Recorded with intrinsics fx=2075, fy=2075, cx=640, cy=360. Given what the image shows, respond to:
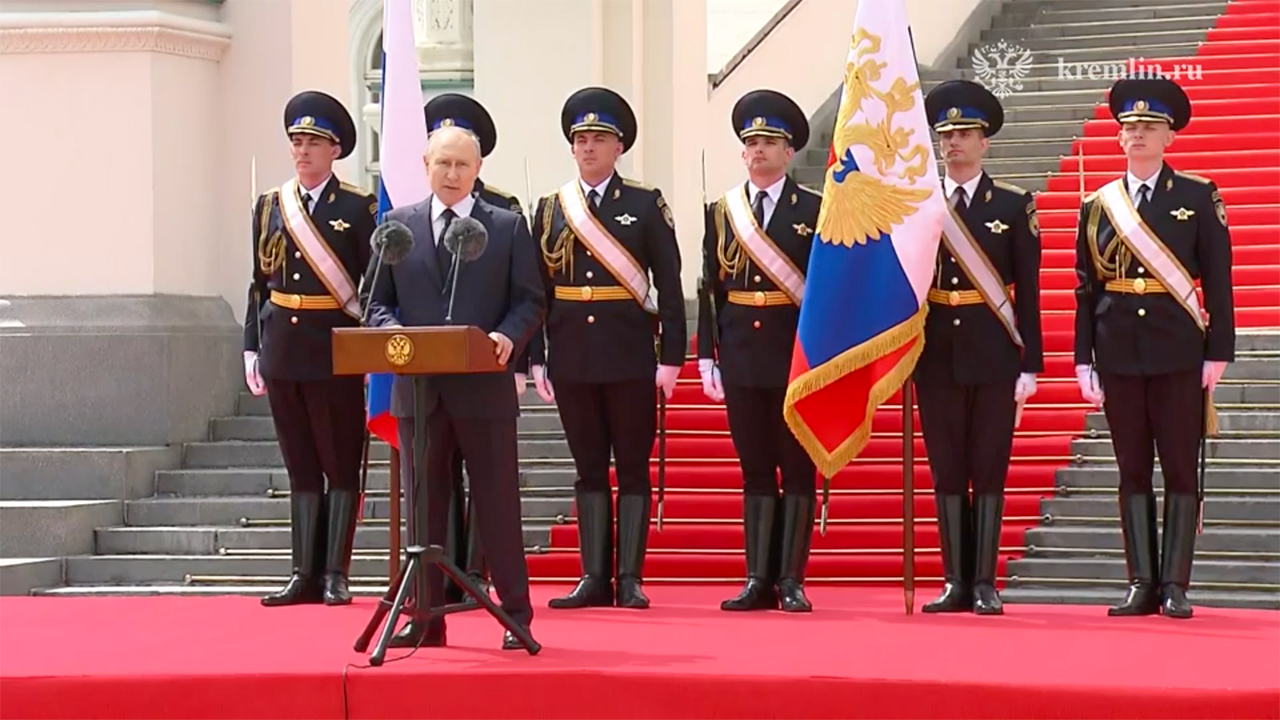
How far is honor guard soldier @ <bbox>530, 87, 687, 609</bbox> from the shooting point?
23.9ft

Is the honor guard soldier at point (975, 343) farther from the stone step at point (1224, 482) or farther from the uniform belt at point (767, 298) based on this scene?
the stone step at point (1224, 482)

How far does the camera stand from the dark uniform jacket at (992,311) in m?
7.02

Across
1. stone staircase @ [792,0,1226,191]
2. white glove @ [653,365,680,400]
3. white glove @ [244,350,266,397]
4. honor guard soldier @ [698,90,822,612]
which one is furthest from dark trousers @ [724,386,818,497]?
stone staircase @ [792,0,1226,191]

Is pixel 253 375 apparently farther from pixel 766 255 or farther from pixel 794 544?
pixel 794 544

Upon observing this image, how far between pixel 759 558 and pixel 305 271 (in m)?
1.91

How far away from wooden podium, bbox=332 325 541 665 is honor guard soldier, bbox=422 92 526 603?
128 centimetres

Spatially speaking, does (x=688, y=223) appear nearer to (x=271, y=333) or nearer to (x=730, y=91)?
(x=730, y=91)

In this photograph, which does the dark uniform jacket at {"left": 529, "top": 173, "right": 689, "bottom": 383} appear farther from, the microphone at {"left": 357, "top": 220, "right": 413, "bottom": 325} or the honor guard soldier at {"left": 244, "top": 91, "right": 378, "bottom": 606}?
the microphone at {"left": 357, "top": 220, "right": 413, "bottom": 325}

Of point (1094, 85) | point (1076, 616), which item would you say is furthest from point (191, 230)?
point (1094, 85)

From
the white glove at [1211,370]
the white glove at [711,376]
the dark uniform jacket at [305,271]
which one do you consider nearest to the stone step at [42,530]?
the dark uniform jacket at [305,271]

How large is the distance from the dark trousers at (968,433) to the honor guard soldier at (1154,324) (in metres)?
0.31

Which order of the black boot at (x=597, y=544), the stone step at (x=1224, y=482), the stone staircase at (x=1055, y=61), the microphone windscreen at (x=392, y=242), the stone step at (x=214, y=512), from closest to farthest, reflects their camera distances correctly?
the microphone windscreen at (x=392, y=242) < the black boot at (x=597, y=544) < the stone step at (x=1224, y=482) < the stone step at (x=214, y=512) < the stone staircase at (x=1055, y=61)

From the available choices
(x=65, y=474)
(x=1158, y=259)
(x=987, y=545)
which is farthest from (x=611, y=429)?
(x=65, y=474)

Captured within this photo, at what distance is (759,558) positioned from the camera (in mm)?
7266
